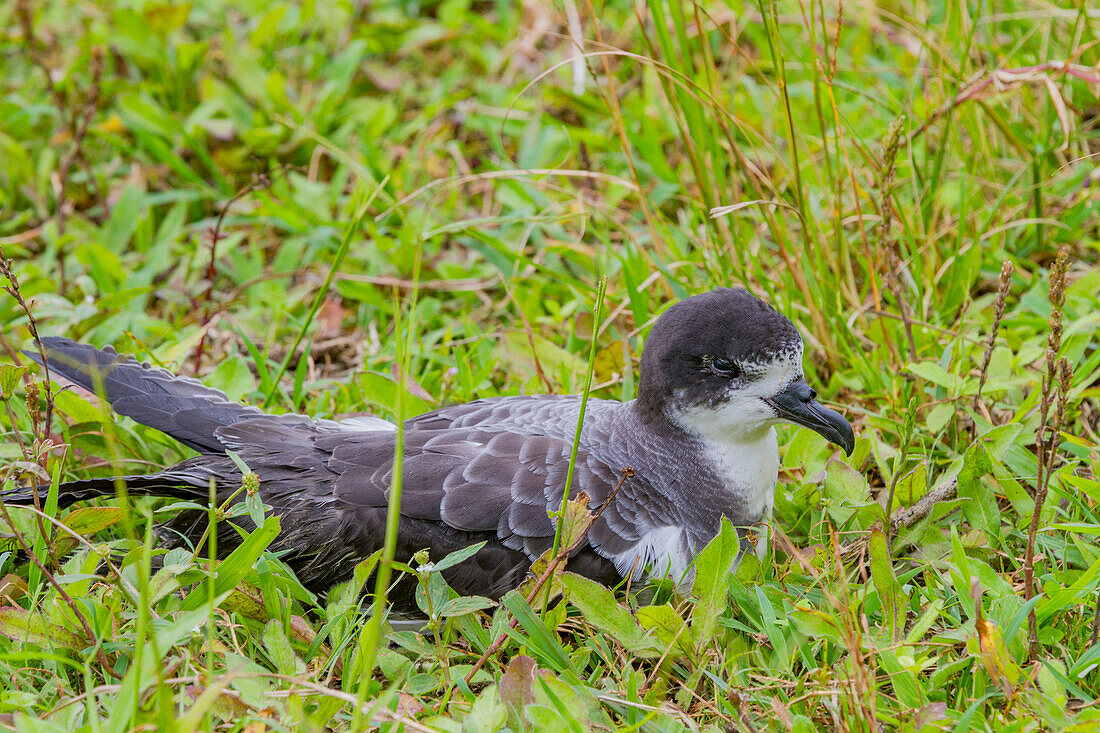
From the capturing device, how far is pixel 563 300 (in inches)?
198

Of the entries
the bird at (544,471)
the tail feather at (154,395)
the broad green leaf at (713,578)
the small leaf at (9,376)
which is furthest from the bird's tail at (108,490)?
the broad green leaf at (713,578)

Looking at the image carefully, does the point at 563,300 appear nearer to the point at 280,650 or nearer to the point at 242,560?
the point at 242,560

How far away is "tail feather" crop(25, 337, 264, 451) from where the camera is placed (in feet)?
12.0

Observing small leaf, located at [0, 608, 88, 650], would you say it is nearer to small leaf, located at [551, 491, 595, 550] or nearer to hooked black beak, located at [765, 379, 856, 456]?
small leaf, located at [551, 491, 595, 550]

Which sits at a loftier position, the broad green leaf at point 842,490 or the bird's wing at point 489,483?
the bird's wing at point 489,483

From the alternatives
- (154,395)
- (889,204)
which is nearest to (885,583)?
(889,204)

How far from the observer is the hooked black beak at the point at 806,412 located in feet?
A: 10.9

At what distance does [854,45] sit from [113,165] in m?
4.55

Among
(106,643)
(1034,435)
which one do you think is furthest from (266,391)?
(1034,435)

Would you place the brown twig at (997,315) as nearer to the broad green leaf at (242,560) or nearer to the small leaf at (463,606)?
the small leaf at (463,606)

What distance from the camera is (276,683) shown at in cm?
290

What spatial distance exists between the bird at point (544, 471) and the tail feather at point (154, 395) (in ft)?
0.04

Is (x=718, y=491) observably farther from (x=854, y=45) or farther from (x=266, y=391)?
(x=854, y=45)

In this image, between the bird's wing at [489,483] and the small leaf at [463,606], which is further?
the bird's wing at [489,483]
